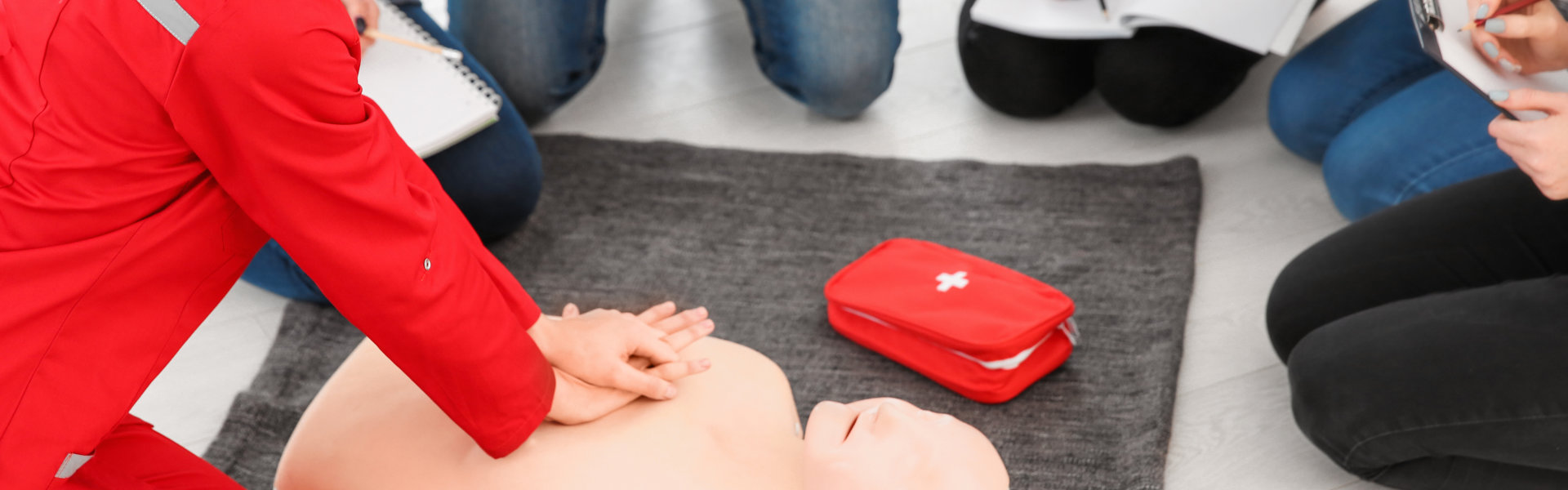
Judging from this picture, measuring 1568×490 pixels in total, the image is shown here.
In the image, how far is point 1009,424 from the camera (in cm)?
109

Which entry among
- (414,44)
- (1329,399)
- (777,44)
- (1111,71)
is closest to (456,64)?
(414,44)

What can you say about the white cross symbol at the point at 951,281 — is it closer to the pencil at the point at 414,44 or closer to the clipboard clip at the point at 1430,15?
the clipboard clip at the point at 1430,15

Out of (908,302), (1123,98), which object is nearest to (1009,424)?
(908,302)

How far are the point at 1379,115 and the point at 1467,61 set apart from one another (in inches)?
16.4

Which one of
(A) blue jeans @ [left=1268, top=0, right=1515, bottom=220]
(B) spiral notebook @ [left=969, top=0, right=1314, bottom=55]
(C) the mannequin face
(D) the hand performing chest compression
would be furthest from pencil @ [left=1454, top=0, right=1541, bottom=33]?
(D) the hand performing chest compression

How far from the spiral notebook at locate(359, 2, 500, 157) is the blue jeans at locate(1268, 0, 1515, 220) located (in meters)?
1.00

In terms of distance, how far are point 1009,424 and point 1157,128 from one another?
645mm

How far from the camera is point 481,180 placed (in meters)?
1.33

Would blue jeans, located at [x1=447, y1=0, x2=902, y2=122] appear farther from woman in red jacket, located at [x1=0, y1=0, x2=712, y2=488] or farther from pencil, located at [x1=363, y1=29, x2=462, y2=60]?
woman in red jacket, located at [x1=0, y1=0, x2=712, y2=488]

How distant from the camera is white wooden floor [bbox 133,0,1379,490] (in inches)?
42.6

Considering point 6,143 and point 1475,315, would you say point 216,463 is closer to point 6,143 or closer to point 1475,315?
point 6,143

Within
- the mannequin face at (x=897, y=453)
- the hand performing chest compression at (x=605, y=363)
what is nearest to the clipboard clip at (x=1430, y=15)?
the mannequin face at (x=897, y=453)

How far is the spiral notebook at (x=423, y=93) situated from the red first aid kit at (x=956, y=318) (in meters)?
0.46

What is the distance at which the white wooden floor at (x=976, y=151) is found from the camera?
1.08 meters
